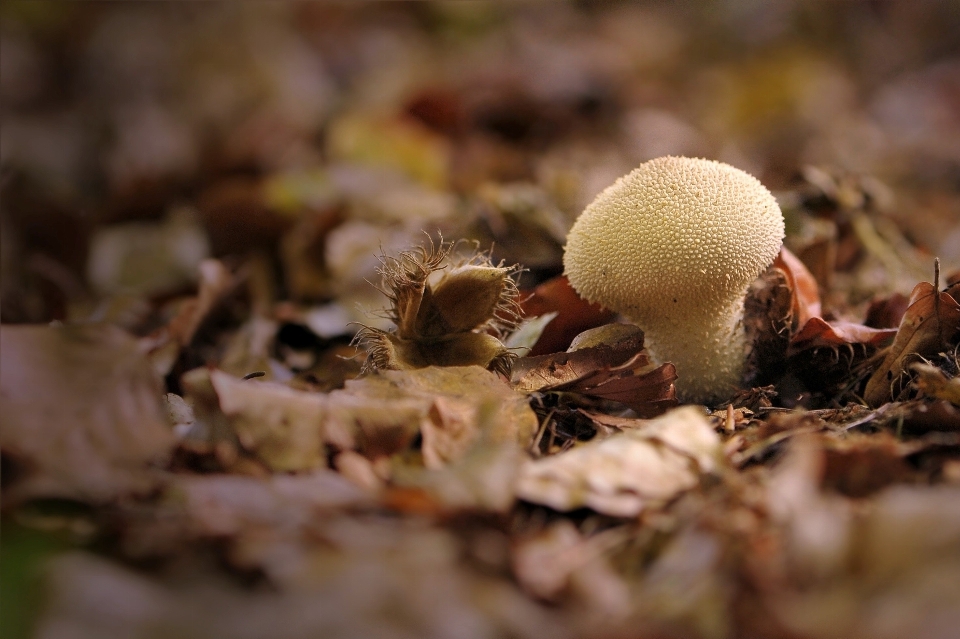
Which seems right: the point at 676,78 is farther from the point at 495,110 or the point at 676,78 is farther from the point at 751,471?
the point at 751,471

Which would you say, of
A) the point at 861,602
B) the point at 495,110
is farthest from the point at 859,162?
the point at 861,602

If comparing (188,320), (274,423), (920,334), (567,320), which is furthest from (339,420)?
(188,320)

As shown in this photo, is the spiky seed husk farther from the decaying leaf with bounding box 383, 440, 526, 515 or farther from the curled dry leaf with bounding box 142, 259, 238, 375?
the curled dry leaf with bounding box 142, 259, 238, 375

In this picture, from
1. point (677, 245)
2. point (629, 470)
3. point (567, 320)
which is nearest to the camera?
point (629, 470)

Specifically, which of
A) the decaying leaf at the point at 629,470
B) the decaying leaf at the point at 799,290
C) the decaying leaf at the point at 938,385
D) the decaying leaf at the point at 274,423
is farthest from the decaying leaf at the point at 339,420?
the decaying leaf at the point at 799,290

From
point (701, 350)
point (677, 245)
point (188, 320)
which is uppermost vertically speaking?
point (677, 245)

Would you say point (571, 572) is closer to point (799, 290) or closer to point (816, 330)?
point (816, 330)
